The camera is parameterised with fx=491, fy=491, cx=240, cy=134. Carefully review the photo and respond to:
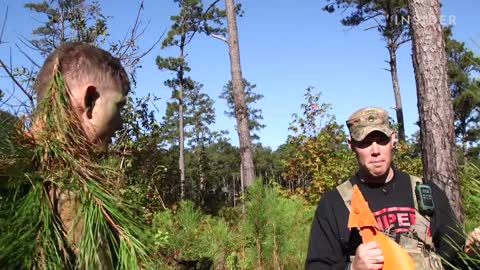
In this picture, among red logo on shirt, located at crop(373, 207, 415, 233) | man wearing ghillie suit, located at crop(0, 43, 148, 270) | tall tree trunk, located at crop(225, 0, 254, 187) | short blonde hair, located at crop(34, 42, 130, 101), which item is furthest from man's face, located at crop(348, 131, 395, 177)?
tall tree trunk, located at crop(225, 0, 254, 187)

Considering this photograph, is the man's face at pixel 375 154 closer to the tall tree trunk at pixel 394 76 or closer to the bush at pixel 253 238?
the bush at pixel 253 238

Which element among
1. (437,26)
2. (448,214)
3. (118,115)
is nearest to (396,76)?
(437,26)

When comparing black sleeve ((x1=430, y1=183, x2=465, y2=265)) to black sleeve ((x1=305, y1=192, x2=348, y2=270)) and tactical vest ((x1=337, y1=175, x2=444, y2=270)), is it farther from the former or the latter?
black sleeve ((x1=305, y1=192, x2=348, y2=270))

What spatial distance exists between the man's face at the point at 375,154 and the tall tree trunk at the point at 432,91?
7.61ft

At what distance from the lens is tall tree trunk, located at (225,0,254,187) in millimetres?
12680

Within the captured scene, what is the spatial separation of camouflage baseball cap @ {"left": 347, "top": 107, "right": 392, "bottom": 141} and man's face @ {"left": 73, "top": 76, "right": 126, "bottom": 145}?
1684 millimetres

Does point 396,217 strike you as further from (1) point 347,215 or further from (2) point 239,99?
(2) point 239,99

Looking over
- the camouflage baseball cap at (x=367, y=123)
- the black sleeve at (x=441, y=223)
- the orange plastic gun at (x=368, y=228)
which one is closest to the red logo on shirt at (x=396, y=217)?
the black sleeve at (x=441, y=223)

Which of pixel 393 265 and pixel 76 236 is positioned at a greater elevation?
pixel 76 236

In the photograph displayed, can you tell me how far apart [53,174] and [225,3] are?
517 inches

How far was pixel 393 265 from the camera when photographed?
60.6 inches

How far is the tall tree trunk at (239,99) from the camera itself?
499 inches

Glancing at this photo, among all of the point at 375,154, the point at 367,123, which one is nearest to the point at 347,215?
the point at 375,154

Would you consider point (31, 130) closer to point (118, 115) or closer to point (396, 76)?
point (118, 115)
